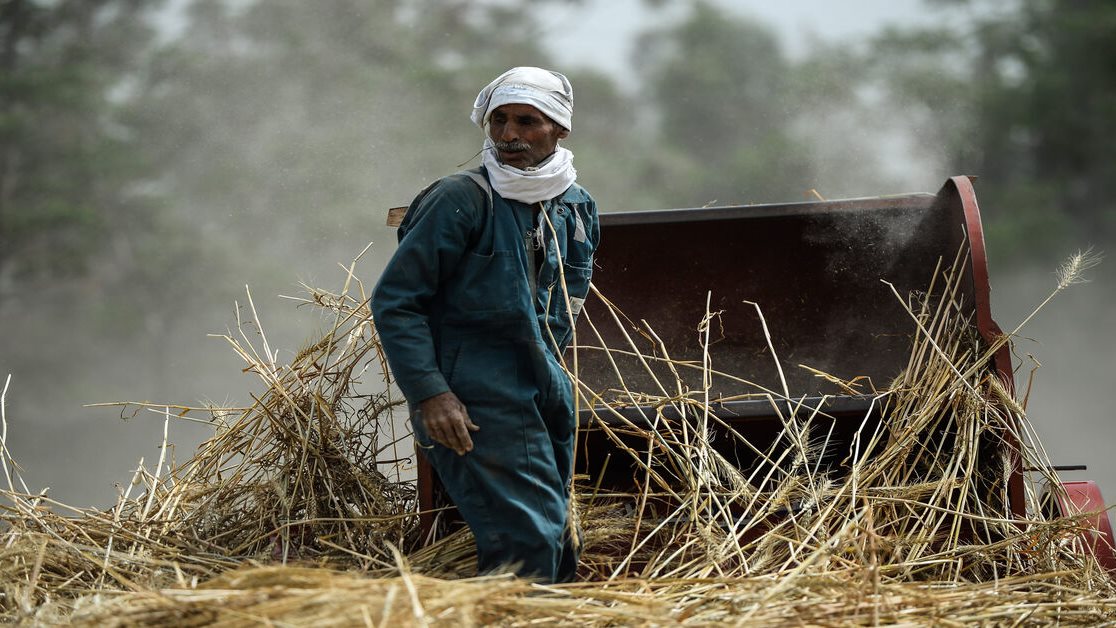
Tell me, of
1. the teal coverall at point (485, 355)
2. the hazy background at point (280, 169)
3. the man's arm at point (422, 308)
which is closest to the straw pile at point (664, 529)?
the teal coverall at point (485, 355)

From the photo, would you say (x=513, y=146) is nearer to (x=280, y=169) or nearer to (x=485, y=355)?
(x=485, y=355)

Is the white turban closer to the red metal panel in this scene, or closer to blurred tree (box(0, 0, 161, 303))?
the red metal panel

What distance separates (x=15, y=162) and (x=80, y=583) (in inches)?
404

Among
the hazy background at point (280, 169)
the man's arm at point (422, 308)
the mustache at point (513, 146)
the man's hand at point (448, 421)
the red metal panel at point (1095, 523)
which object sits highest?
the hazy background at point (280, 169)

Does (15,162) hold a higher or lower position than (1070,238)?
higher

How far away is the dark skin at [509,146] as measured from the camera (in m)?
2.61

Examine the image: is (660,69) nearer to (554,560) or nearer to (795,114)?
(795,114)

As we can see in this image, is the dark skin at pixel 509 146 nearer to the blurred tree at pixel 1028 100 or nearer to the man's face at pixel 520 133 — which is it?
the man's face at pixel 520 133

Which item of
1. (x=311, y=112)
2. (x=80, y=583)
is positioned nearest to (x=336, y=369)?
(x=80, y=583)

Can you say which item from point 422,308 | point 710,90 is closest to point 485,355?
point 422,308

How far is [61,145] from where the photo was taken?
12023 millimetres

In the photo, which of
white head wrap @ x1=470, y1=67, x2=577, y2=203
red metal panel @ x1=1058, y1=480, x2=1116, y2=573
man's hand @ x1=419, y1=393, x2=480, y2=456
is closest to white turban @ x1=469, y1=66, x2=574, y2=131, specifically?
white head wrap @ x1=470, y1=67, x2=577, y2=203

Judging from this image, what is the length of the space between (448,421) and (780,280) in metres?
2.00

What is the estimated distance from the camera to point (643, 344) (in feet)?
14.2
